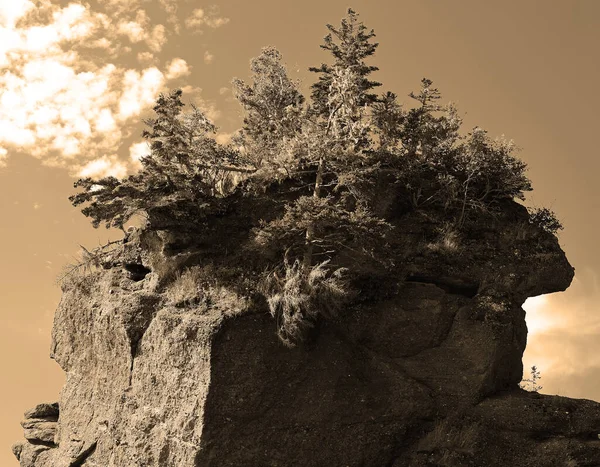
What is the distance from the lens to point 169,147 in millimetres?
19609

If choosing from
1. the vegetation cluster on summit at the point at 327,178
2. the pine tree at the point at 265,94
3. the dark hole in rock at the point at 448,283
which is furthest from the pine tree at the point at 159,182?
the dark hole in rock at the point at 448,283

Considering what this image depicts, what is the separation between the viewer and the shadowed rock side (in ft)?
53.3

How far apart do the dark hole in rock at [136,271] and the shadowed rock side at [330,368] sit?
1.9 inches

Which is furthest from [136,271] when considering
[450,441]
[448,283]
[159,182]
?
[450,441]

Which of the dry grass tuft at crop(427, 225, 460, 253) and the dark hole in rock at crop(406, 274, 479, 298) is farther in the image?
the dry grass tuft at crop(427, 225, 460, 253)

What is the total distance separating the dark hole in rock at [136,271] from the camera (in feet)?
67.1

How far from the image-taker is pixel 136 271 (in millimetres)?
20703

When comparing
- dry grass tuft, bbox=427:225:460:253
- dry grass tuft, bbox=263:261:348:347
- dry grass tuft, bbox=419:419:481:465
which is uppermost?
dry grass tuft, bbox=427:225:460:253

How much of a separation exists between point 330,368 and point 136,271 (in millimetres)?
7926

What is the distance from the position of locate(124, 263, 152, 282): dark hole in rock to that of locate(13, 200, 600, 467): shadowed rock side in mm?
48

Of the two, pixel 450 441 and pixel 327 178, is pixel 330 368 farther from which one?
pixel 327 178

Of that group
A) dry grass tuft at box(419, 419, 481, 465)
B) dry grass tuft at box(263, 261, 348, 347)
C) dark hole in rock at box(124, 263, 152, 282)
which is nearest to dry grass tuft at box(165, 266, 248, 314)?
dry grass tuft at box(263, 261, 348, 347)

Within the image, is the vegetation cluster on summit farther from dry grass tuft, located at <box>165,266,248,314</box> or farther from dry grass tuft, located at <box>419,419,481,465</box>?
dry grass tuft, located at <box>419,419,481,465</box>

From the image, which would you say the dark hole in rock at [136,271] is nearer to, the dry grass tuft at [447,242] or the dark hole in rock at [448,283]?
the dark hole in rock at [448,283]
